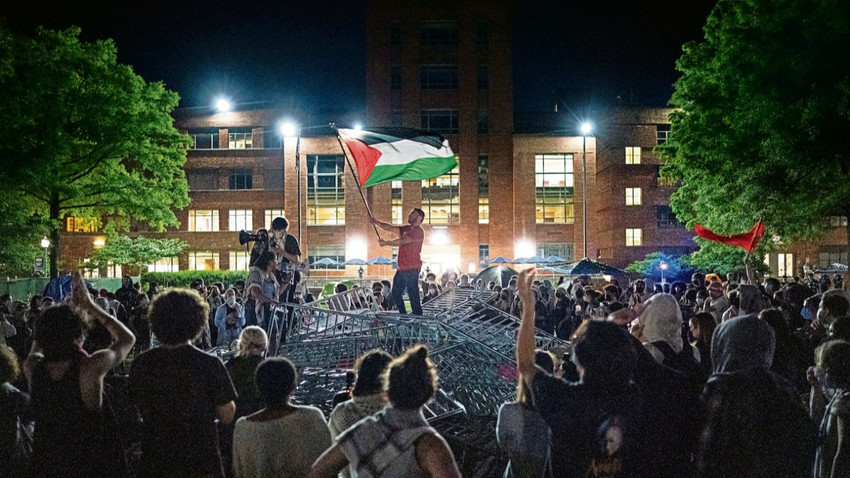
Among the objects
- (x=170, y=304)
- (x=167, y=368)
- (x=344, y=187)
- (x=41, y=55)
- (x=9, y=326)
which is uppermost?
(x=41, y=55)

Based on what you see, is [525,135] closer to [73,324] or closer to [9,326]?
[9,326]

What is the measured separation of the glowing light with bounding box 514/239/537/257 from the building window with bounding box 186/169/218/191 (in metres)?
26.1

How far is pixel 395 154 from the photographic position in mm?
12242

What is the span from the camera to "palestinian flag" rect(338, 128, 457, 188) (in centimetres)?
1207

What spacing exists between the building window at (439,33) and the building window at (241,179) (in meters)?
18.5

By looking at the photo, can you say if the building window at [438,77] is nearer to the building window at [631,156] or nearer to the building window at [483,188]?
the building window at [483,188]

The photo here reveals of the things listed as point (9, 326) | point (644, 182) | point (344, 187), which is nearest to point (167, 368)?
point (9, 326)

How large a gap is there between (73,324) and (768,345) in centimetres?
419

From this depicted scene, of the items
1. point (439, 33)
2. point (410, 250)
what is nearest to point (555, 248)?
point (439, 33)

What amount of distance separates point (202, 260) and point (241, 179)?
7.61 m

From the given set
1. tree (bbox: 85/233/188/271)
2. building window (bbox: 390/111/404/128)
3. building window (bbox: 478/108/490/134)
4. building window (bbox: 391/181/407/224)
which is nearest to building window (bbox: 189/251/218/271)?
tree (bbox: 85/233/188/271)

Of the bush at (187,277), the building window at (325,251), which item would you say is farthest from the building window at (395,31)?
the bush at (187,277)

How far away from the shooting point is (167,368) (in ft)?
12.4

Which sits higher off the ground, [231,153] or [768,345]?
[231,153]
